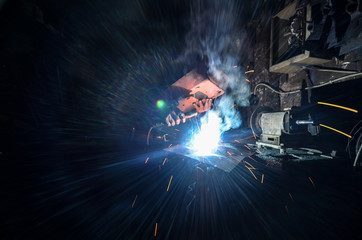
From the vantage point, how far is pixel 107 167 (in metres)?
4.14

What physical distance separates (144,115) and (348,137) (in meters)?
7.25

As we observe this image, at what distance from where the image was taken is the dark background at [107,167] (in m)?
1.76

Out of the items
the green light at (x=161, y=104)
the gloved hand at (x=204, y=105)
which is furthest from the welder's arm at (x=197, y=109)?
the green light at (x=161, y=104)

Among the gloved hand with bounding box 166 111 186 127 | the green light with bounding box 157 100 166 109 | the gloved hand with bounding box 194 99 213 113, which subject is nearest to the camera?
the gloved hand with bounding box 194 99 213 113

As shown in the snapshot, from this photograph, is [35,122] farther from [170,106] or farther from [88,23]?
[170,106]

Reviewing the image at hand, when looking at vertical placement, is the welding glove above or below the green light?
below

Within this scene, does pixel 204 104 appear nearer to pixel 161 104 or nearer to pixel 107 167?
pixel 161 104

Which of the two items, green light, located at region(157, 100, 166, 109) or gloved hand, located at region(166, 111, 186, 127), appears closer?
gloved hand, located at region(166, 111, 186, 127)

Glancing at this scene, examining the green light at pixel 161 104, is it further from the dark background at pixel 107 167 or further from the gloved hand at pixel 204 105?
the gloved hand at pixel 204 105

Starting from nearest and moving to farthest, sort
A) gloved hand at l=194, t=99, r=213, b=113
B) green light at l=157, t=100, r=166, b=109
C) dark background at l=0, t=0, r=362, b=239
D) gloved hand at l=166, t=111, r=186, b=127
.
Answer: dark background at l=0, t=0, r=362, b=239 → gloved hand at l=194, t=99, r=213, b=113 → gloved hand at l=166, t=111, r=186, b=127 → green light at l=157, t=100, r=166, b=109

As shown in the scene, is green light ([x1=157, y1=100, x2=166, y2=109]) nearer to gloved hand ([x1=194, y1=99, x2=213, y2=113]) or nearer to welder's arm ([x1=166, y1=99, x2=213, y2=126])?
welder's arm ([x1=166, y1=99, x2=213, y2=126])

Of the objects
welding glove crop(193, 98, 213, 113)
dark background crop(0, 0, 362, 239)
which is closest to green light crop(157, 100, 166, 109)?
dark background crop(0, 0, 362, 239)

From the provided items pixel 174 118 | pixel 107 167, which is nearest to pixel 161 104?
pixel 174 118

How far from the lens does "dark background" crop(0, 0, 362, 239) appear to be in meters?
1.76
